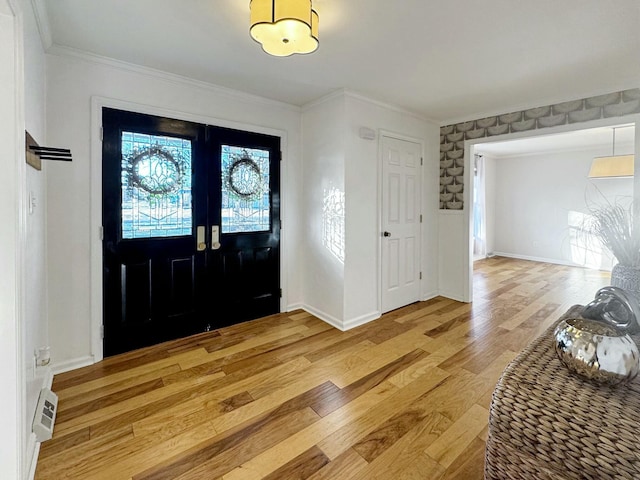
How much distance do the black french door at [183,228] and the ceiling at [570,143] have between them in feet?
11.9

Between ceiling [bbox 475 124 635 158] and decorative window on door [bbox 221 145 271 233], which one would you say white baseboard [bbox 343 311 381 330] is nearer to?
decorative window on door [bbox 221 145 271 233]

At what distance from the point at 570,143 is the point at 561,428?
22.7 ft

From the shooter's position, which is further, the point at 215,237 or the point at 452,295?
the point at 452,295

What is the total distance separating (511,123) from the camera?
3648 mm

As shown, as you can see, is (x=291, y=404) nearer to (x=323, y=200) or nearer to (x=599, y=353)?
(x=599, y=353)

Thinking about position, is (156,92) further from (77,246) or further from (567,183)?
(567,183)

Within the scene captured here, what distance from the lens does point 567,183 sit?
6.54m

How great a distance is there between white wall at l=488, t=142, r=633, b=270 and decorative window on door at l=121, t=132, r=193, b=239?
7.12 meters

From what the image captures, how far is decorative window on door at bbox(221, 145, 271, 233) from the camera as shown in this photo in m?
3.21

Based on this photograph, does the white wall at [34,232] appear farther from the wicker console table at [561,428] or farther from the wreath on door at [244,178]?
the wicker console table at [561,428]

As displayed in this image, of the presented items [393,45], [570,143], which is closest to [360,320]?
[393,45]

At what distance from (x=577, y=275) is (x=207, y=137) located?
6.65m

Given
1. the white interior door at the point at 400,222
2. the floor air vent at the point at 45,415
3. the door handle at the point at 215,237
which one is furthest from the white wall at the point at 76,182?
the white interior door at the point at 400,222

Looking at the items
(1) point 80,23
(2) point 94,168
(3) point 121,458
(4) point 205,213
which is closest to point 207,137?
(4) point 205,213
